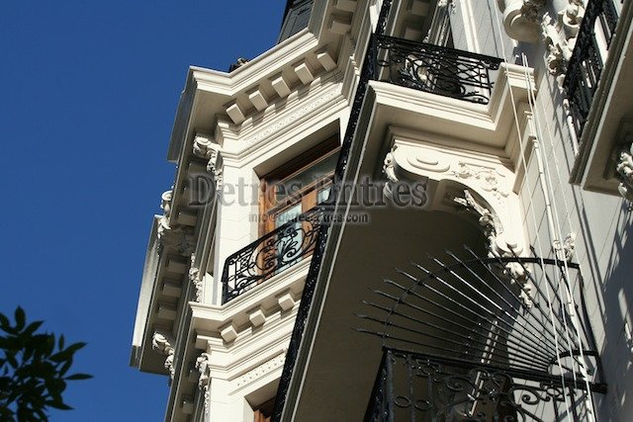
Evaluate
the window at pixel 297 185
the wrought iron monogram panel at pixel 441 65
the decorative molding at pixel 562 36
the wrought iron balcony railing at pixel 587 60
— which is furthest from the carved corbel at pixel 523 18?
the window at pixel 297 185

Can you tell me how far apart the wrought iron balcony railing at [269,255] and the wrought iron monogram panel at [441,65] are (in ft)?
15.9

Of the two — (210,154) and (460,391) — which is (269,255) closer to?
(210,154)

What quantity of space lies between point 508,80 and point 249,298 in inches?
261

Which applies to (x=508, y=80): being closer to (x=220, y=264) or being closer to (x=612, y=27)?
(x=612, y=27)

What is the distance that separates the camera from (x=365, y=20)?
19.4 m

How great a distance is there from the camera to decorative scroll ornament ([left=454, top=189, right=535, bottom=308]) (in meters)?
10.6

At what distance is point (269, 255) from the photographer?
59.6 feet

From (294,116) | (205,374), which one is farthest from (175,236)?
(205,374)

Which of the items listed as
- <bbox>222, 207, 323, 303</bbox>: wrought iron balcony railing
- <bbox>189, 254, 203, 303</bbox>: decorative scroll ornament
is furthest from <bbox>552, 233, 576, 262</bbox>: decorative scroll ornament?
<bbox>189, 254, 203, 303</bbox>: decorative scroll ornament

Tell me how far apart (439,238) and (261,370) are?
546 cm

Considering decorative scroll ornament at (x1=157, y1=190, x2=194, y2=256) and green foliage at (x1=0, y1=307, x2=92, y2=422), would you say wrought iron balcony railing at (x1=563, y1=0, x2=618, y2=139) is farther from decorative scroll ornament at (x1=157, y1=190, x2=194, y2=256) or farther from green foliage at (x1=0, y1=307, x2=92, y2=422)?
decorative scroll ornament at (x1=157, y1=190, x2=194, y2=256)

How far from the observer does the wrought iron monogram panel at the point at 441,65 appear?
12.5 metres

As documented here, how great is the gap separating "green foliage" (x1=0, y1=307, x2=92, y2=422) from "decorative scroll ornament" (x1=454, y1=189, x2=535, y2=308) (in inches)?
186

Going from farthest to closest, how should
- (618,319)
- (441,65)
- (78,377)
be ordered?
(441,65) < (618,319) < (78,377)
